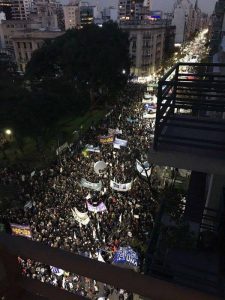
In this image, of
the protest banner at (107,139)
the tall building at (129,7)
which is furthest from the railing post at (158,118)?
the tall building at (129,7)

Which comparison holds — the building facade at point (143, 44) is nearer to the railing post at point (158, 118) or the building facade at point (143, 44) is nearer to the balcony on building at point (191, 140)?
the balcony on building at point (191, 140)

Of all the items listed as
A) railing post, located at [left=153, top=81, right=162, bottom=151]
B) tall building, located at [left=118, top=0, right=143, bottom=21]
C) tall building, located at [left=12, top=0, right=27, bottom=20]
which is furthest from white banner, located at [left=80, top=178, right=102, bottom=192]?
tall building, located at [left=118, top=0, right=143, bottom=21]

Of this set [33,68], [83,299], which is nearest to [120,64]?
[33,68]

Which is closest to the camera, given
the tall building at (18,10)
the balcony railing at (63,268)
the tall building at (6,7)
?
the balcony railing at (63,268)

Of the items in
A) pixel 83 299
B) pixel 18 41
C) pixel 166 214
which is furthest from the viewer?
pixel 18 41

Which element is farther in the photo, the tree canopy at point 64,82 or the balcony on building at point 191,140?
the tree canopy at point 64,82

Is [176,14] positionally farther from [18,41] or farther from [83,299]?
[83,299]

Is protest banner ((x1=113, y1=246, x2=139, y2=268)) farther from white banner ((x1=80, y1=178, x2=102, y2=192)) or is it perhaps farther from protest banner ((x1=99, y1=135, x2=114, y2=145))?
protest banner ((x1=99, y1=135, x2=114, y2=145))
